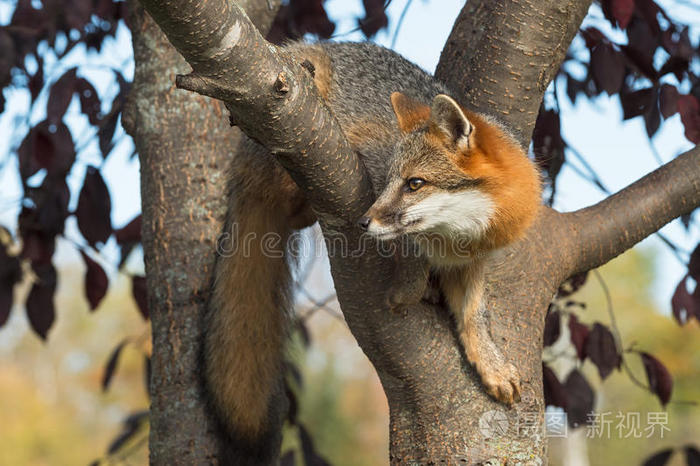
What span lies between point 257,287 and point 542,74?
1.34 metres

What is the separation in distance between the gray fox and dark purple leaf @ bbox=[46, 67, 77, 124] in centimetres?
69

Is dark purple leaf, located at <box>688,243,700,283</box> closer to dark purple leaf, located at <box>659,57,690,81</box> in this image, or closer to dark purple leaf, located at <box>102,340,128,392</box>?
dark purple leaf, located at <box>659,57,690,81</box>

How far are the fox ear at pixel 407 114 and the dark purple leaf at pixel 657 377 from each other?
1473 mm

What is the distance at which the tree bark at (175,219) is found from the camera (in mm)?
2725

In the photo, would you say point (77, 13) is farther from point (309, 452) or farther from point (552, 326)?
point (552, 326)

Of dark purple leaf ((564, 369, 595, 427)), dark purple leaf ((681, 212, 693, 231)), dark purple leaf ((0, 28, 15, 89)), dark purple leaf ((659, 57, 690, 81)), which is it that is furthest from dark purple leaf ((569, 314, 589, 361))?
dark purple leaf ((0, 28, 15, 89))

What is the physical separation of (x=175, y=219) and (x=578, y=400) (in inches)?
72.6

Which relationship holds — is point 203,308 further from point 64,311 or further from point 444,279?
point 64,311

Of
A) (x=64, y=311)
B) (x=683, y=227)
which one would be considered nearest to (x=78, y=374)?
(x=64, y=311)

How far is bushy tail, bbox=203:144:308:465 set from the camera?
2719 mm

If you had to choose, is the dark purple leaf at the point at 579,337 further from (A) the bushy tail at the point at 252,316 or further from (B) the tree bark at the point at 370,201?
(A) the bushy tail at the point at 252,316

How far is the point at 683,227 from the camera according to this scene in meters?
3.11

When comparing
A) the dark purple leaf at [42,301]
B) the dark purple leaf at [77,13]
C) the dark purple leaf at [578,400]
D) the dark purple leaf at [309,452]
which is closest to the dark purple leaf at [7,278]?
the dark purple leaf at [42,301]

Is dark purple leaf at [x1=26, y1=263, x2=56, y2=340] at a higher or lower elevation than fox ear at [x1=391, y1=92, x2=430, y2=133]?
lower
